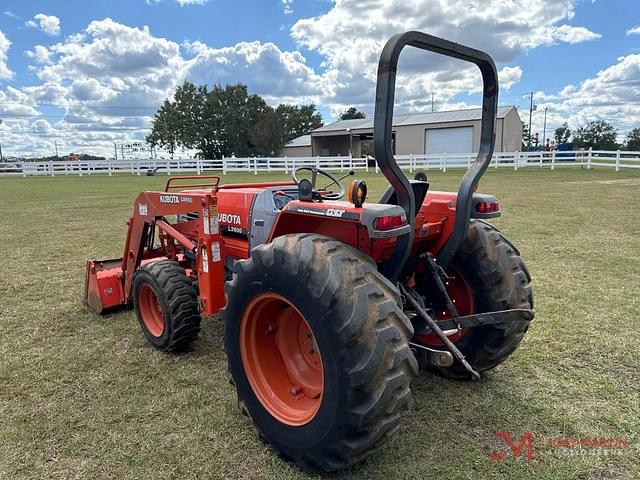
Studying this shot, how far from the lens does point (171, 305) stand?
364cm

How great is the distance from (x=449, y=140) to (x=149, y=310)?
41.6 metres

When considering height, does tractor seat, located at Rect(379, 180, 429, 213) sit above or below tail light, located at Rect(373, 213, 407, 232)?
above

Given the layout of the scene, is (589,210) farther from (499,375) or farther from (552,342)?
(499,375)

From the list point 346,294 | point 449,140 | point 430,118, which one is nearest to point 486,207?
point 346,294

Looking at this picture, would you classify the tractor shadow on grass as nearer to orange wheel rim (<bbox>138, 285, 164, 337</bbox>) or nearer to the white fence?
orange wheel rim (<bbox>138, 285, 164, 337</bbox>)

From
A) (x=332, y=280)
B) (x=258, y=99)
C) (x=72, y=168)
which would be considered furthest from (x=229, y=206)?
(x=258, y=99)

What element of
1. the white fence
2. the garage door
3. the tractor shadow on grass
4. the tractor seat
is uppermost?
the garage door

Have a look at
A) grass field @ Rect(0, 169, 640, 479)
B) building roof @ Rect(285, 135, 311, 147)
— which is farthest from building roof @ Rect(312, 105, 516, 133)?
grass field @ Rect(0, 169, 640, 479)

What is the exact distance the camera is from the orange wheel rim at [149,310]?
4016mm

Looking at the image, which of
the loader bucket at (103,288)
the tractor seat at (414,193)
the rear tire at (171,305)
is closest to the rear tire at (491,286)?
the tractor seat at (414,193)

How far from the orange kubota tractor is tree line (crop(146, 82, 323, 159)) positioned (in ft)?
173

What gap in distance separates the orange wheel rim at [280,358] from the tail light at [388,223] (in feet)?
2.37

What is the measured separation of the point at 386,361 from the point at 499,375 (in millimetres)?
1687

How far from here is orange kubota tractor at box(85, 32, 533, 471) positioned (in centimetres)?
215
